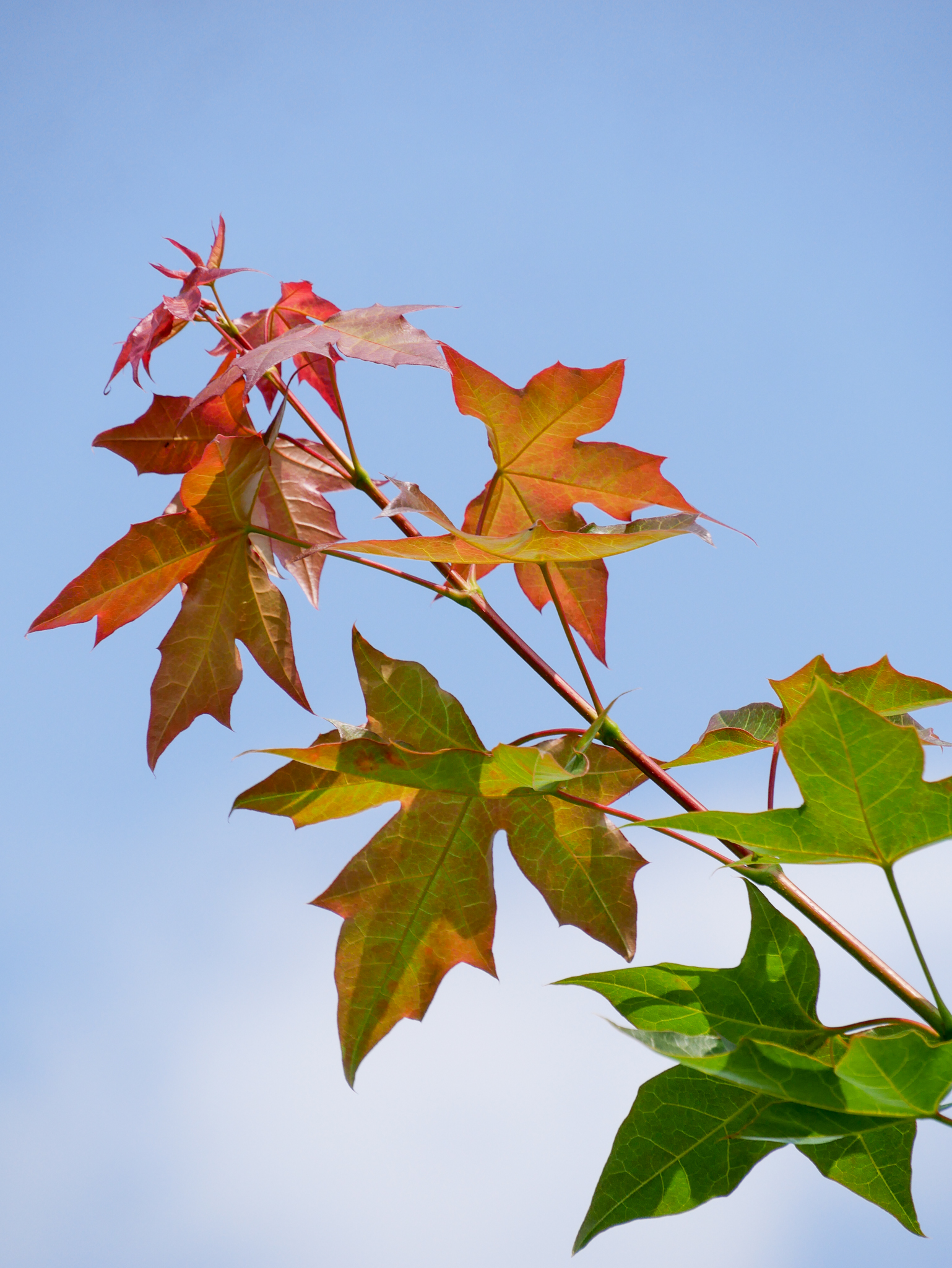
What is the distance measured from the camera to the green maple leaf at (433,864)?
0.78m

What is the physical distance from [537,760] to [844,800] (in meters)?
0.20

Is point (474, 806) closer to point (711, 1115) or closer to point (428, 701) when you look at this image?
point (428, 701)

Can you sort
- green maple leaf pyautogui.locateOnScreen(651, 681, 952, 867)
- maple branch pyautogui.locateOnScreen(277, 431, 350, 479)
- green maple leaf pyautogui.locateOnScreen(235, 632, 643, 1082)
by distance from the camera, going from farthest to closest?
1. maple branch pyautogui.locateOnScreen(277, 431, 350, 479)
2. green maple leaf pyautogui.locateOnScreen(235, 632, 643, 1082)
3. green maple leaf pyautogui.locateOnScreen(651, 681, 952, 867)

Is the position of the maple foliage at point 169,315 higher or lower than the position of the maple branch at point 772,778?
higher

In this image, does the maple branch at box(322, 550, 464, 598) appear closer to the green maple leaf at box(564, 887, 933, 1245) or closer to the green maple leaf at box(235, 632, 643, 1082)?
the green maple leaf at box(235, 632, 643, 1082)

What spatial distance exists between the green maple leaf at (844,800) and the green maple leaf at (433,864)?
181 millimetres

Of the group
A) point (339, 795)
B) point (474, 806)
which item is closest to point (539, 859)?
point (474, 806)

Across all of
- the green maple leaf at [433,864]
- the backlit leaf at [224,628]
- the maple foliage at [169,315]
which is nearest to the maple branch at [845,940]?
the green maple leaf at [433,864]

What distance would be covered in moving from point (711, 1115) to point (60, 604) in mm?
659

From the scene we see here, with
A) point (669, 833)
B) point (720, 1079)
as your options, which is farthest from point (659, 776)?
point (720, 1079)

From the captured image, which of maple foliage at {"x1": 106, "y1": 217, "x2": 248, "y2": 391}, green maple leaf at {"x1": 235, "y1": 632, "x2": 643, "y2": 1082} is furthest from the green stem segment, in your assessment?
maple foliage at {"x1": 106, "y1": 217, "x2": 248, "y2": 391}

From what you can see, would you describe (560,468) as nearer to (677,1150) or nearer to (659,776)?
(659,776)

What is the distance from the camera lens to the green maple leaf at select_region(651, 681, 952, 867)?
570 millimetres

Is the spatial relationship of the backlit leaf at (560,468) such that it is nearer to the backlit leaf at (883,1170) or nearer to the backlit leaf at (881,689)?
the backlit leaf at (881,689)
